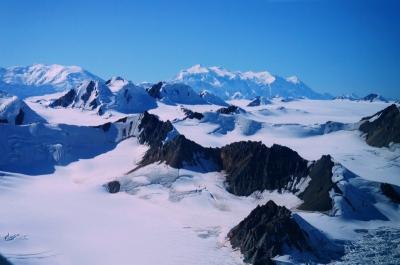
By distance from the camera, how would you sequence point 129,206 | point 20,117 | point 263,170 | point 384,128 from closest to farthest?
point 129,206 → point 263,170 → point 384,128 → point 20,117

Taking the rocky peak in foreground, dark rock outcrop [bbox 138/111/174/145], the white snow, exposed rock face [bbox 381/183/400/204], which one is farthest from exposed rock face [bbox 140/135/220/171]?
the rocky peak in foreground

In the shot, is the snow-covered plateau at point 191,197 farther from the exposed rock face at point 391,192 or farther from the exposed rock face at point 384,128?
the exposed rock face at point 384,128

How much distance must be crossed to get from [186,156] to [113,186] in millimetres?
11924

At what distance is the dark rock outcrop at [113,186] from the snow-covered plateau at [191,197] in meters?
0.21

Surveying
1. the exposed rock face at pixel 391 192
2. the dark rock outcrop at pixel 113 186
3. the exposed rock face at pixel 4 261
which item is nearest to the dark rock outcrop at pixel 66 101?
the dark rock outcrop at pixel 113 186

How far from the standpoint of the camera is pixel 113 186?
84375 mm

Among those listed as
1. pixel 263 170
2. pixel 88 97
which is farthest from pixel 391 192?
pixel 88 97

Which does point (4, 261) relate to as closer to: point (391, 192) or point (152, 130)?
point (391, 192)

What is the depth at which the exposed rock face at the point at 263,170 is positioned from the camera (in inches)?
3125

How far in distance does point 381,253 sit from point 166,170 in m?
37.6

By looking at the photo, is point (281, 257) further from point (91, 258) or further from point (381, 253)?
point (91, 258)

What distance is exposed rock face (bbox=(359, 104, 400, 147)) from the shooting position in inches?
4552

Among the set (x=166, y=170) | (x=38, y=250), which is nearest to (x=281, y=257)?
(x=38, y=250)

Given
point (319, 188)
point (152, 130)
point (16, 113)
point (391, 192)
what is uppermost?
point (152, 130)
